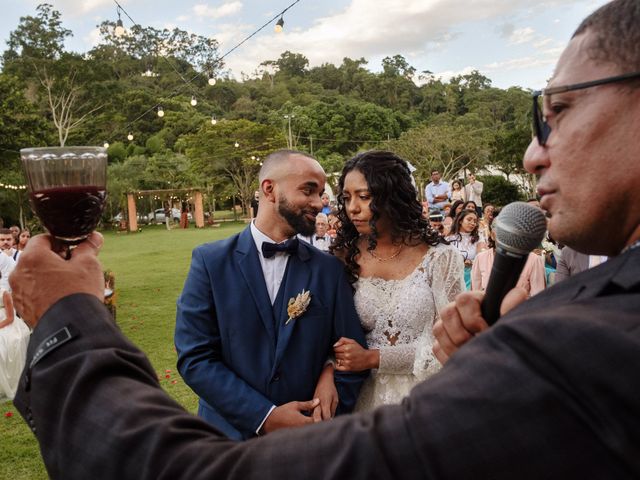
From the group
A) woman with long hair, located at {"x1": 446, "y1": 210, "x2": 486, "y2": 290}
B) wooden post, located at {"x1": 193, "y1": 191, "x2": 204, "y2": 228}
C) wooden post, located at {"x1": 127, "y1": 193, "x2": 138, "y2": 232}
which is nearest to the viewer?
woman with long hair, located at {"x1": 446, "y1": 210, "x2": 486, "y2": 290}

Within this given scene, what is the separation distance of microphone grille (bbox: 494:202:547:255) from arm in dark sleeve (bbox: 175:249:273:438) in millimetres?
1540

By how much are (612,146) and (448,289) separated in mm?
2130

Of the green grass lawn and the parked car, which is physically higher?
the green grass lawn

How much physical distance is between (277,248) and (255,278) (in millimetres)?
229

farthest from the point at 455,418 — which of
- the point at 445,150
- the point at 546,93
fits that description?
the point at 445,150

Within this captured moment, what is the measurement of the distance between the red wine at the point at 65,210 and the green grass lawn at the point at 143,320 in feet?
15.6

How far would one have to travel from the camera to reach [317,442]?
828mm

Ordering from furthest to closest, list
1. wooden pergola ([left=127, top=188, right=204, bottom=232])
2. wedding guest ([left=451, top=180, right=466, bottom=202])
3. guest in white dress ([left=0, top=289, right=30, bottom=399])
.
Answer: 1. wooden pergola ([left=127, top=188, right=204, bottom=232])
2. wedding guest ([left=451, top=180, right=466, bottom=202])
3. guest in white dress ([left=0, top=289, right=30, bottom=399])

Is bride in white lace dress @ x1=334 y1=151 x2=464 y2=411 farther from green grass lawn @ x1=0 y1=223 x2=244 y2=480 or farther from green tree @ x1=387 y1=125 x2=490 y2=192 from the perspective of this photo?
green tree @ x1=387 y1=125 x2=490 y2=192

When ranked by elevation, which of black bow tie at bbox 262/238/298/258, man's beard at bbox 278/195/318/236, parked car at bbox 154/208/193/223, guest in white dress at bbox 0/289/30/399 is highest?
man's beard at bbox 278/195/318/236

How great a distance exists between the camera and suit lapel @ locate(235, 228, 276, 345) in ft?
8.86

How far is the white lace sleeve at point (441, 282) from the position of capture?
9.95ft

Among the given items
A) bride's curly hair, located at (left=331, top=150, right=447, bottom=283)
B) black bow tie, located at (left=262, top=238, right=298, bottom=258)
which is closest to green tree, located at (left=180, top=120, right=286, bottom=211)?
bride's curly hair, located at (left=331, top=150, right=447, bottom=283)

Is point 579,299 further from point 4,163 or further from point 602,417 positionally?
point 4,163
